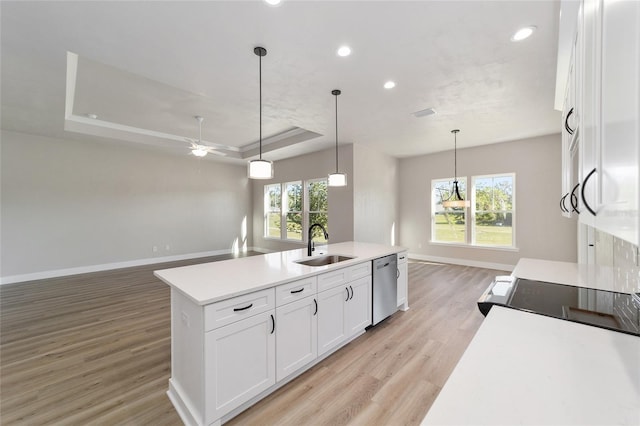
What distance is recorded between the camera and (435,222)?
669 centimetres

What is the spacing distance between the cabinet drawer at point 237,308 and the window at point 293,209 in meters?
5.48

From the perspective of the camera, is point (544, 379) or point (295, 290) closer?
point (544, 379)

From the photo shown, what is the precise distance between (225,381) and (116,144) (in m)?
6.34

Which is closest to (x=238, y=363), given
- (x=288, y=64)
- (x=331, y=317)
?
(x=331, y=317)

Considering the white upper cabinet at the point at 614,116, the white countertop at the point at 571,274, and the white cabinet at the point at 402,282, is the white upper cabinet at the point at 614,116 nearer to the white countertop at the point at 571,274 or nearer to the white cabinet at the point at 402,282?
the white countertop at the point at 571,274

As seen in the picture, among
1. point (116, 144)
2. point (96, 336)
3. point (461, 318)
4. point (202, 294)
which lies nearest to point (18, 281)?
point (116, 144)

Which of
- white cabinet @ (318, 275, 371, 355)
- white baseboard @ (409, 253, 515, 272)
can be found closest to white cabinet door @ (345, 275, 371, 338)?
white cabinet @ (318, 275, 371, 355)

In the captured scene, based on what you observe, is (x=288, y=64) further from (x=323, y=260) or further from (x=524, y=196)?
(x=524, y=196)

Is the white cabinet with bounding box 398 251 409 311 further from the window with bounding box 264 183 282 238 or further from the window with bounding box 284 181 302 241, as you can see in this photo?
the window with bounding box 264 183 282 238

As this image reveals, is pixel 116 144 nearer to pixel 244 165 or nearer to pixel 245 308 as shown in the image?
pixel 244 165

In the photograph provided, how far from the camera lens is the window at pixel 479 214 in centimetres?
565

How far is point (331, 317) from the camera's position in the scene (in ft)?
7.80

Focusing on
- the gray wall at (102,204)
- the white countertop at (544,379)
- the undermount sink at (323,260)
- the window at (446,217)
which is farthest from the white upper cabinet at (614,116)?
the gray wall at (102,204)

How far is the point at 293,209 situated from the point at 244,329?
19.3 feet
